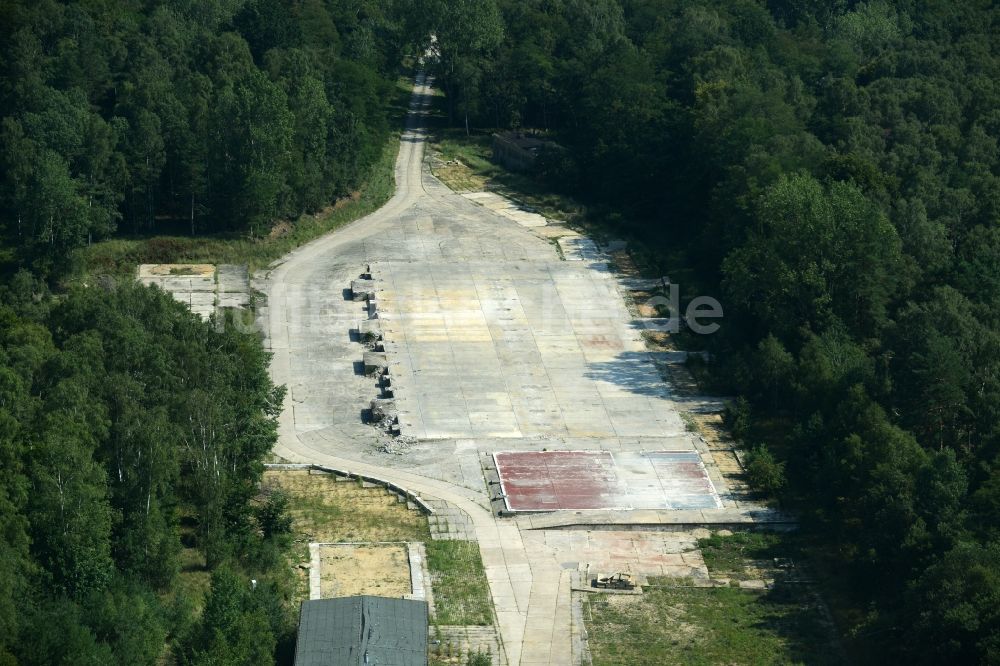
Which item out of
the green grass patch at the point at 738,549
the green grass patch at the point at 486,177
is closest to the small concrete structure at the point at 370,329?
the green grass patch at the point at 486,177

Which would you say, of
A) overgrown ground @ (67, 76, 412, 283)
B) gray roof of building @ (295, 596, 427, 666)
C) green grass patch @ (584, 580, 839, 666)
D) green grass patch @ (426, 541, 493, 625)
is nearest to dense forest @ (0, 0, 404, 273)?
overgrown ground @ (67, 76, 412, 283)

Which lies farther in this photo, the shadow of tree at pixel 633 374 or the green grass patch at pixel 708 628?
the shadow of tree at pixel 633 374

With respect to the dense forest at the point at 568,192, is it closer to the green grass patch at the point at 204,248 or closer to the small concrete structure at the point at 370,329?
the green grass patch at the point at 204,248

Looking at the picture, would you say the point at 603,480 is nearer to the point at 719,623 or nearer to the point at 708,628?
the point at 719,623

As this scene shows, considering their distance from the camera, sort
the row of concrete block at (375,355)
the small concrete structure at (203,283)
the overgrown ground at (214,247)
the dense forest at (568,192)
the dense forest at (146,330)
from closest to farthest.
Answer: the dense forest at (146,330) → the dense forest at (568,192) → the row of concrete block at (375,355) → the small concrete structure at (203,283) → the overgrown ground at (214,247)

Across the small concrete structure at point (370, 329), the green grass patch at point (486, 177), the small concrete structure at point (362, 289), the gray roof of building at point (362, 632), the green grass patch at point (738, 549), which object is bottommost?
the green grass patch at point (738, 549)
